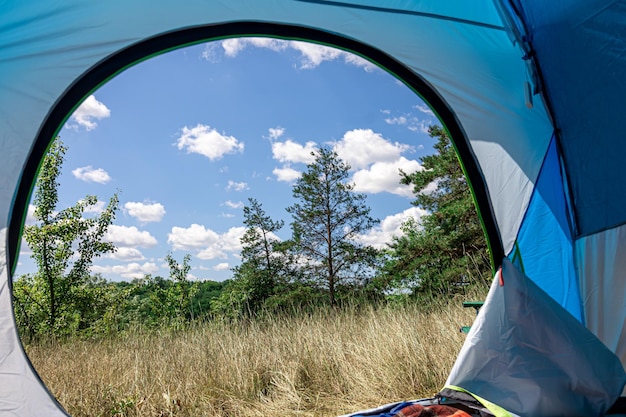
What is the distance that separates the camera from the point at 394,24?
2.00 metres

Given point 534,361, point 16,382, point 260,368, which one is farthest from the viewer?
point 260,368

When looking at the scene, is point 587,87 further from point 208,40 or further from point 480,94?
point 208,40

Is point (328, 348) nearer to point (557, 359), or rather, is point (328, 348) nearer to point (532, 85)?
point (557, 359)

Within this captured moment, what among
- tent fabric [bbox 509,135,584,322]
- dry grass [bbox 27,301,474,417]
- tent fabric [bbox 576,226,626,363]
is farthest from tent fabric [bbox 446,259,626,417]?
dry grass [bbox 27,301,474,417]

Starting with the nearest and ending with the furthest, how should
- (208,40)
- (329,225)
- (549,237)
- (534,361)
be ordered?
(534,361) → (208,40) → (549,237) → (329,225)

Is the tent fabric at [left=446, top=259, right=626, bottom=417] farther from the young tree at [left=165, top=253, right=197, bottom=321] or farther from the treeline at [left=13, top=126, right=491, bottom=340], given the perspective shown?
the young tree at [left=165, top=253, right=197, bottom=321]

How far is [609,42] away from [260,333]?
292 centimetres

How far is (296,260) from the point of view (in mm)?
12289

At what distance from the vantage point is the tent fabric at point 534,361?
5.24 ft

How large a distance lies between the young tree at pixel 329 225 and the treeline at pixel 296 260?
0.09 ft

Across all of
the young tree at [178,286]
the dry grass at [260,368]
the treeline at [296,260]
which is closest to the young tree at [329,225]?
the treeline at [296,260]

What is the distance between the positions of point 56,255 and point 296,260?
574 centimetres

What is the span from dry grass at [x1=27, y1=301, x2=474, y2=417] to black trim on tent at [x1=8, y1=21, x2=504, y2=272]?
1.10m

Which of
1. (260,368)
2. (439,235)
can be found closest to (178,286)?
(439,235)
